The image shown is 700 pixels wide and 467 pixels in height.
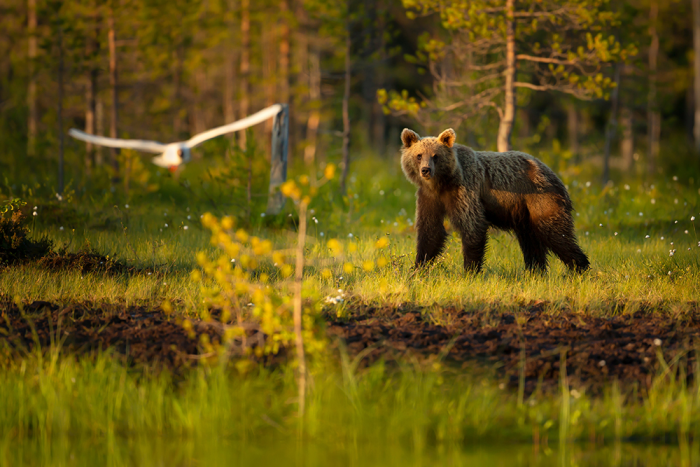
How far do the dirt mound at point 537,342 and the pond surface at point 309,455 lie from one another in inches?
20.5

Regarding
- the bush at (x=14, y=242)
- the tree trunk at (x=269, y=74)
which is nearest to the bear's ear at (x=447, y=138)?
the bush at (x=14, y=242)

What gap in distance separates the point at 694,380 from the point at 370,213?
7620mm

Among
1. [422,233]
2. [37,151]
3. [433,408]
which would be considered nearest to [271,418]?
[433,408]

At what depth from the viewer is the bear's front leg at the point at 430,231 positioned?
24.5ft

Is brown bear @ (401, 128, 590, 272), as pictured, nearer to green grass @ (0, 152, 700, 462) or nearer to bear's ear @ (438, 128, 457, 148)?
bear's ear @ (438, 128, 457, 148)

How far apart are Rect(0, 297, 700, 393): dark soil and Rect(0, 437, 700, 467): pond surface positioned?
0.51 meters

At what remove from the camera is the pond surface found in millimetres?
3896

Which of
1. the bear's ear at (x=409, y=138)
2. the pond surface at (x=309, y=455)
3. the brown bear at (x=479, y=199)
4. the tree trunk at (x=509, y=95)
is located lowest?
the pond surface at (x=309, y=455)

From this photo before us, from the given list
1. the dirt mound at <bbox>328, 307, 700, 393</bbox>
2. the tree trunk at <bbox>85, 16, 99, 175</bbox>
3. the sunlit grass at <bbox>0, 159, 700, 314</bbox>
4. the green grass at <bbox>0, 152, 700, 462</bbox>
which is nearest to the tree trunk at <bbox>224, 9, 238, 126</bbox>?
the tree trunk at <bbox>85, 16, 99, 175</bbox>

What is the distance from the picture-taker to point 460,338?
5.16 metres

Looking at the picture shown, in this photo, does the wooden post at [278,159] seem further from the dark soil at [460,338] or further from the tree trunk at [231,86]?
the tree trunk at [231,86]

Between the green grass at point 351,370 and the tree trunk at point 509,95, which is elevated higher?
the tree trunk at point 509,95

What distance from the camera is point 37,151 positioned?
15.7m

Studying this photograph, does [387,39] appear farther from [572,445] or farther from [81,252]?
[572,445]
